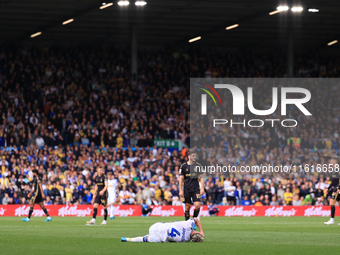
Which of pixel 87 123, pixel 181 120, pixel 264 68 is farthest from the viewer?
pixel 264 68

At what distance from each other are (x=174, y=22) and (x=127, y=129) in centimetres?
859

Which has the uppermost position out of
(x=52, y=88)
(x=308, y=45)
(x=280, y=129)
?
(x=308, y=45)

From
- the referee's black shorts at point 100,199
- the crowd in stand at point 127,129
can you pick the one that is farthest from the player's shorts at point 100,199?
the crowd in stand at point 127,129

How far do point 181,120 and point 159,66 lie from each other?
19.6 ft

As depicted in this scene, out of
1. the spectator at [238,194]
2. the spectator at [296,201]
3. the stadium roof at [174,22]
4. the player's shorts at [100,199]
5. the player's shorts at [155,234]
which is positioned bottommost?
the spectator at [296,201]

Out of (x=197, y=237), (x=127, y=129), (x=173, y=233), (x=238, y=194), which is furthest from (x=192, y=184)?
(x=127, y=129)

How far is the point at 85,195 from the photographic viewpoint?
99.0 ft

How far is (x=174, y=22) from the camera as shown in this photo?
136 feet

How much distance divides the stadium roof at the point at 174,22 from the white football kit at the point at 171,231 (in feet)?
78.8

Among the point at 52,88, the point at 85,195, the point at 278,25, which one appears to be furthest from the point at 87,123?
the point at 278,25

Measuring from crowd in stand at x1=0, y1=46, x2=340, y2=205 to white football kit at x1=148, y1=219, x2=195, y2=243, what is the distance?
57.4 feet

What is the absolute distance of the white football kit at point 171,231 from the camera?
1233cm

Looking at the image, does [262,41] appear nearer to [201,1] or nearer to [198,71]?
[198,71]

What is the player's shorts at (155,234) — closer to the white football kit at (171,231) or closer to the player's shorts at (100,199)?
the white football kit at (171,231)
